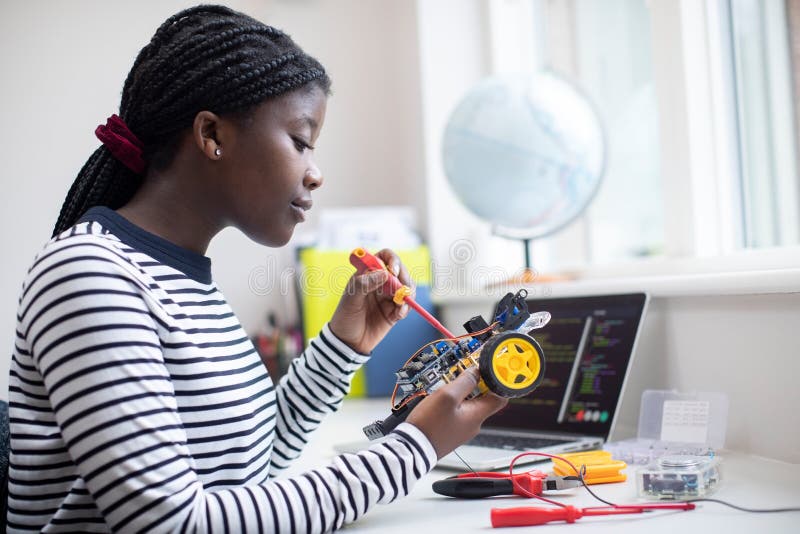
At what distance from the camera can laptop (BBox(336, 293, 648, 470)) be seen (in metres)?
1.11

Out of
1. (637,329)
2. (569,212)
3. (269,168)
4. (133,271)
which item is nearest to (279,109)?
(269,168)

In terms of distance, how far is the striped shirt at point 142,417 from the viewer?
2.08 feet

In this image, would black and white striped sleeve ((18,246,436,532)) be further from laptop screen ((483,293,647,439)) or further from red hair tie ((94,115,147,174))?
laptop screen ((483,293,647,439))

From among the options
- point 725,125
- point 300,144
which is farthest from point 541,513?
point 725,125

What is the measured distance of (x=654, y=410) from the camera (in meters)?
1.09

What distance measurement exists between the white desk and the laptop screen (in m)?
0.18

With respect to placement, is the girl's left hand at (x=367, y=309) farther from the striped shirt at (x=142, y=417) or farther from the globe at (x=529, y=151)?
the globe at (x=529, y=151)

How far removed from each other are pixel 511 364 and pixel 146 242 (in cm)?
40

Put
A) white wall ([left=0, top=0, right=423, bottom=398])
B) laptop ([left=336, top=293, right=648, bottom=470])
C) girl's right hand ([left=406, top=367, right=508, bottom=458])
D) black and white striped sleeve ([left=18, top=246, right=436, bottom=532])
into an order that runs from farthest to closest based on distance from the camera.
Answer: white wall ([left=0, top=0, right=423, bottom=398]) < laptop ([left=336, top=293, right=648, bottom=470]) < girl's right hand ([left=406, top=367, right=508, bottom=458]) < black and white striped sleeve ([left=18, top=246, right=436, bottom=532])

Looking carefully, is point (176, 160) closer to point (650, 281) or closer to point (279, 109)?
point (279, 109)

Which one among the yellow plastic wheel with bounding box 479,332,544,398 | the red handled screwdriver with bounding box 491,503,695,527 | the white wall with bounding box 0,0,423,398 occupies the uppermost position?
the white wall with bounding box 0,0,423,398

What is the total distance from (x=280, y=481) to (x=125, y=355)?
0.18 metres

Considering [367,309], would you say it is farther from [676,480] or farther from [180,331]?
[676,480]

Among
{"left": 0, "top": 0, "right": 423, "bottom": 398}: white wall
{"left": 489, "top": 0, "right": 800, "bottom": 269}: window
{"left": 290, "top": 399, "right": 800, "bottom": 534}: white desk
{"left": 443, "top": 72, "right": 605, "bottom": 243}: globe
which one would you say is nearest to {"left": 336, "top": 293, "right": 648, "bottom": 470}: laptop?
{"left": 290, "top": 399, "right": 800, "bottom": 534}: white desk
